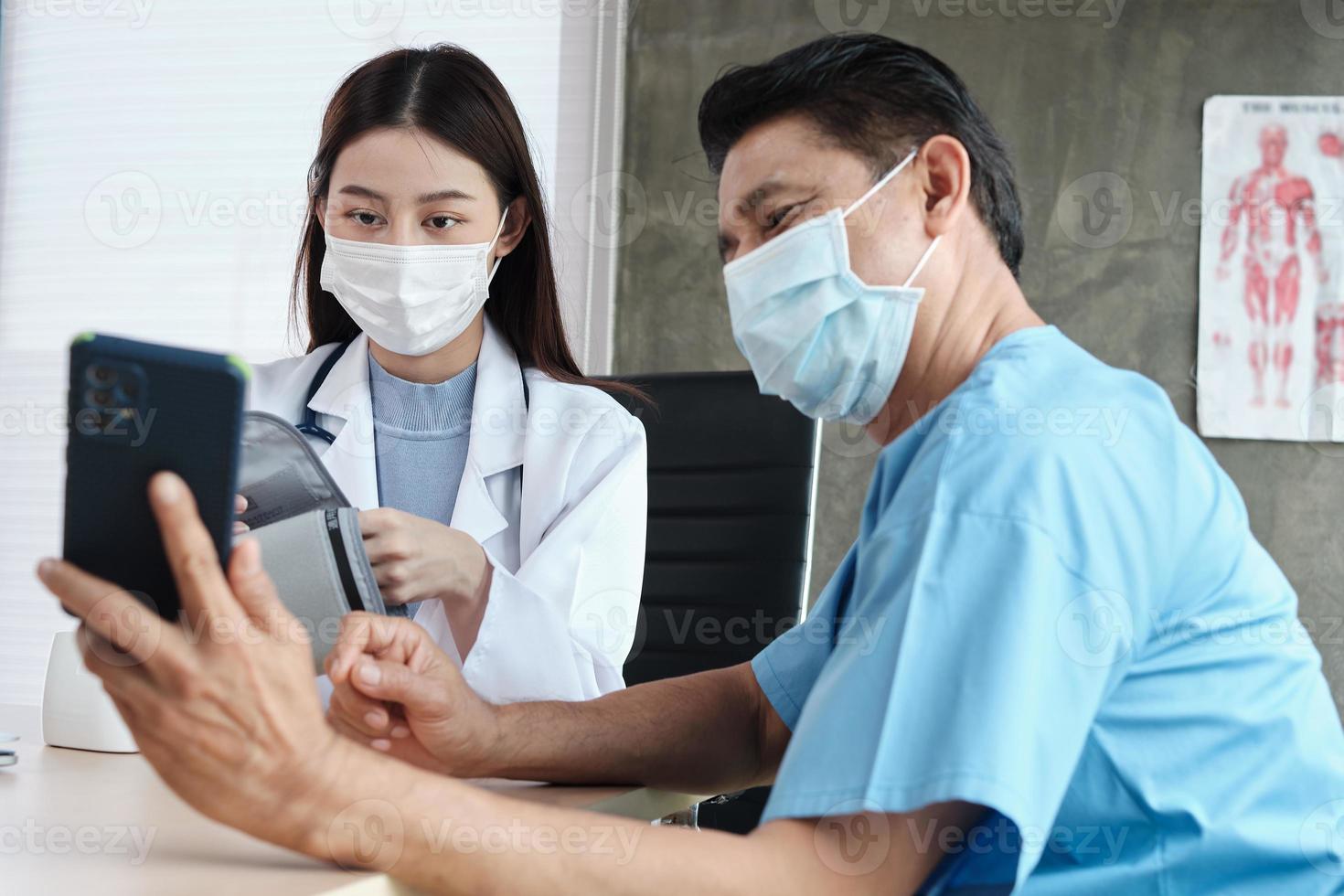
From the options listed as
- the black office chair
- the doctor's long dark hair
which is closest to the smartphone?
the doctor's long dark hair

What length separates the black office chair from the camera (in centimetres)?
177

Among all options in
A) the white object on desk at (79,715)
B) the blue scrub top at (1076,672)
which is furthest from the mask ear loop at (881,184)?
the white object on desk at (79,715)

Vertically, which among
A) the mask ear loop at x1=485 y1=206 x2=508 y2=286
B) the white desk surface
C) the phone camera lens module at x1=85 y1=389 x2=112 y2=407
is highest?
the mask ear loop at x1=485 y1=206 x2=508 y2=286

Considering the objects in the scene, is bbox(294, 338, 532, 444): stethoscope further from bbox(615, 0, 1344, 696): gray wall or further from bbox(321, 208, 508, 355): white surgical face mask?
bbox(615, 0, 1344, 696): gray wall

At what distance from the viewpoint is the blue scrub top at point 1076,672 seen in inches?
28.9

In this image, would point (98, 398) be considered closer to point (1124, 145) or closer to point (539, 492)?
point (539, 492)

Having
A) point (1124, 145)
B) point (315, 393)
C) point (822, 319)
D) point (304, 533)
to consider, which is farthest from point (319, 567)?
point (1124, 145)

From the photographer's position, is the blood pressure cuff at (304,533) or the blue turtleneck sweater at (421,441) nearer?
the blood pressure cuff at (304,533)

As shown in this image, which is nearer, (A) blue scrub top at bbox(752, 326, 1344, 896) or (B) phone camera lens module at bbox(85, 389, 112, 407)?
(B) phone camera lens module at bbox(85, 389, 112, 407)

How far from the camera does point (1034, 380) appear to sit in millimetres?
903

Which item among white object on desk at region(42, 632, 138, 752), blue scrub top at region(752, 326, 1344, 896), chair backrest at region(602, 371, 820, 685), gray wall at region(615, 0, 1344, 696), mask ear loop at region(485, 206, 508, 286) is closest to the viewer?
blue scrub top at region(752, 326, 1344, 896)

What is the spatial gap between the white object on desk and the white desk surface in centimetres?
3

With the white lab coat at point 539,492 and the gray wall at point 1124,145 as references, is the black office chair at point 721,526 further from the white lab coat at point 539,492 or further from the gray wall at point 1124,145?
the gray wall at point 1124,145

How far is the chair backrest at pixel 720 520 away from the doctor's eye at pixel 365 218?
0.48m
